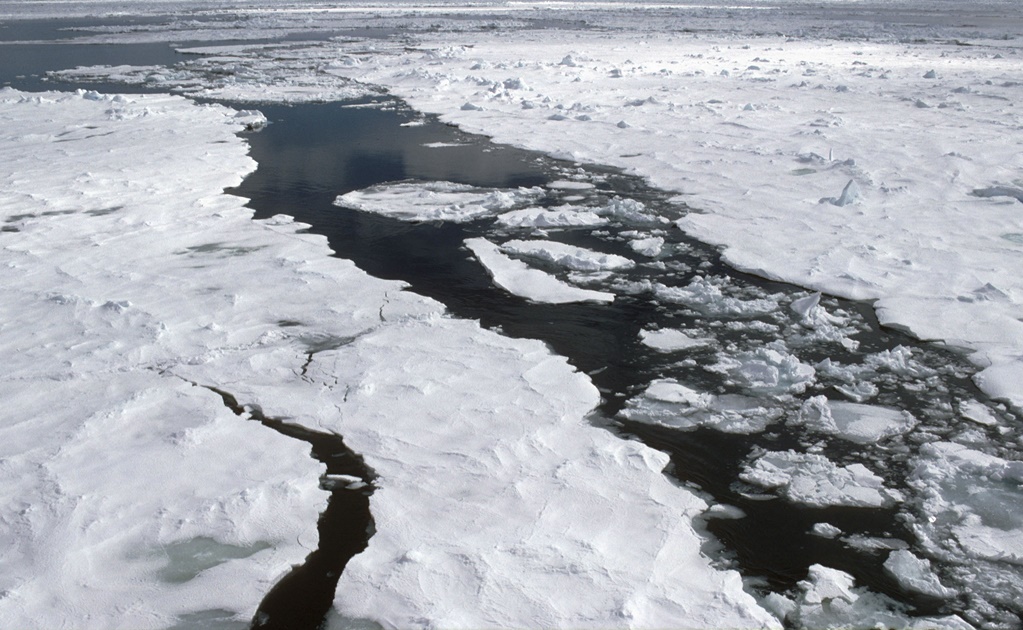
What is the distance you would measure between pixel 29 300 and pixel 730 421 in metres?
4.74

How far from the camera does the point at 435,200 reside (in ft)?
28.0

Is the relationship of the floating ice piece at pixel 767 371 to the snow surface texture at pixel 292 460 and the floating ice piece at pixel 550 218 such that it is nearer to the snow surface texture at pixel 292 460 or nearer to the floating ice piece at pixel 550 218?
the snow surface texture at pixel 292 460

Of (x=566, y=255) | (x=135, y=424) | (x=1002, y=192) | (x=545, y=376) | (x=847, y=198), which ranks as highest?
(x=1002, y=192)

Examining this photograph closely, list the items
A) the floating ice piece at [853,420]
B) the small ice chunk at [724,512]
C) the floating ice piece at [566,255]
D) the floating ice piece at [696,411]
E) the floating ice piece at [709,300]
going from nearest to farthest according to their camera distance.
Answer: the small ice chunk at [724,512]
the floating ice piece at [853,420]
the floating ice piece at [696,411]
the floating ice piece at [709,300]
the floating ice piece at [566,255]

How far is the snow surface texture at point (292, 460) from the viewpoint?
10.2 feet

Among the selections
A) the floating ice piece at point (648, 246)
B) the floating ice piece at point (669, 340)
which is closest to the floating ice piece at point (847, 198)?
the floating ice piece at point (648, 246)

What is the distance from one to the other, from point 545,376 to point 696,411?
89 centimetres

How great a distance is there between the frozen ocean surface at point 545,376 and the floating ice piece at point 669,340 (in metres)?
0.03

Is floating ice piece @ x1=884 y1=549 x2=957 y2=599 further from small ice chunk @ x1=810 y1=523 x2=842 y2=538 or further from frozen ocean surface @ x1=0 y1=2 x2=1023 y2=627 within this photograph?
small ice chunk @ x1=810 y1=523 x2=842 y2=538

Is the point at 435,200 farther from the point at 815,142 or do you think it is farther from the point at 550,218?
the point at 815,142

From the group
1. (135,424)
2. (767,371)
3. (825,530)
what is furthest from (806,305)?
(135,424)

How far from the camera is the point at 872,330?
5.48 metres

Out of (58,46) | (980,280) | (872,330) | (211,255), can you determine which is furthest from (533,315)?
(58,46)

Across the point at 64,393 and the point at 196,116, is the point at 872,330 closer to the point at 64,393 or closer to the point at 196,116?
the point at 64,393
